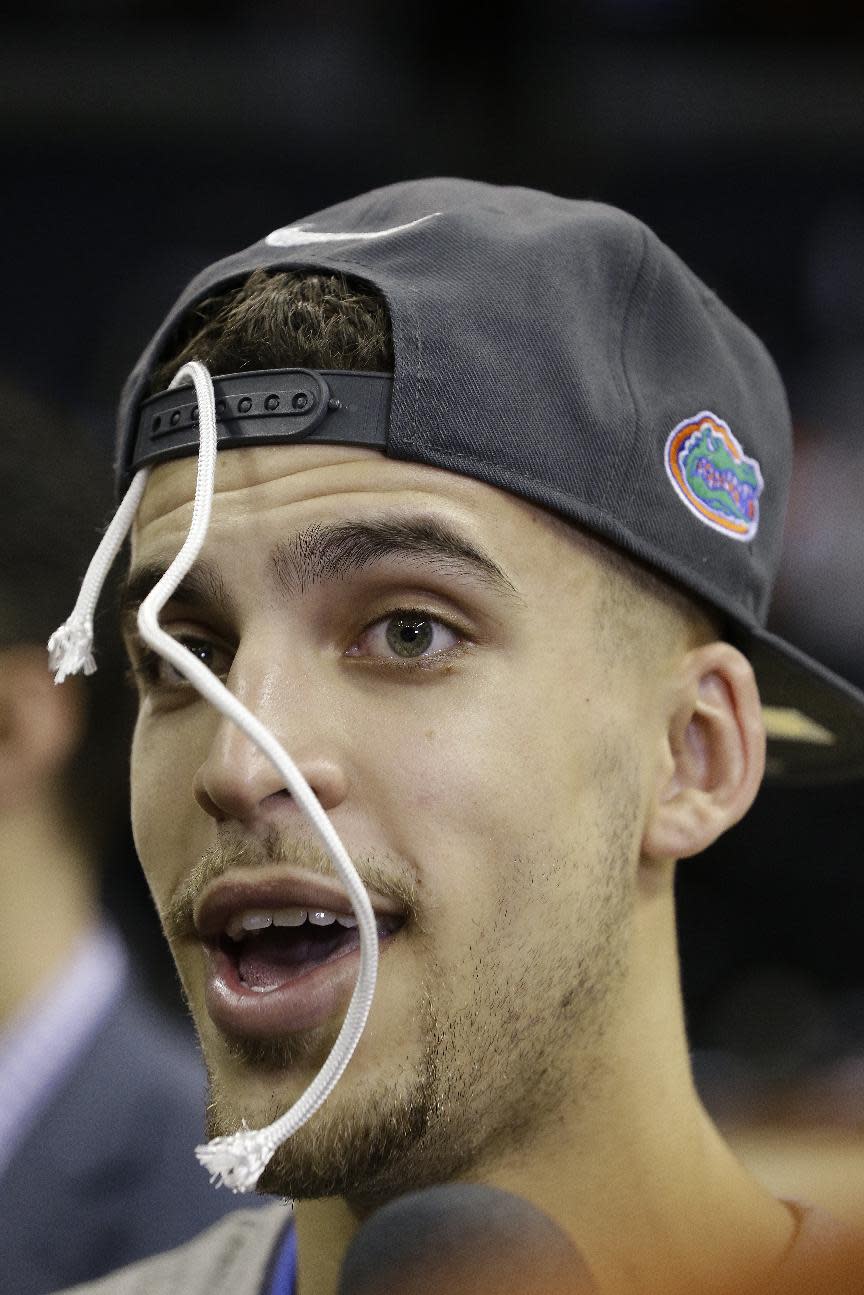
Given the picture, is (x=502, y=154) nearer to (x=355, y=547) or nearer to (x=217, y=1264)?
(x=355, y=547)

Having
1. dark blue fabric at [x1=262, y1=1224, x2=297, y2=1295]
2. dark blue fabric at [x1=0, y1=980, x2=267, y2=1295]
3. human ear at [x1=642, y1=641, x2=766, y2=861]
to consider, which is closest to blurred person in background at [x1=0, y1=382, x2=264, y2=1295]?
dark blue fabric at [x1=0, y1=980, x2=267, y2=1295]

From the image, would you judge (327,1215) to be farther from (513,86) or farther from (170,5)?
(170,5)

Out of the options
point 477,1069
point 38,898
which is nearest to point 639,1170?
point 477,1069

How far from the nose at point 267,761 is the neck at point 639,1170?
10.7 inches

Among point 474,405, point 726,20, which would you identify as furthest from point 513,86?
point 474,405

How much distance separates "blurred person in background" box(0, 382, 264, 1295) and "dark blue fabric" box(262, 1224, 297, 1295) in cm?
11

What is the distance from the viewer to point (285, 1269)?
1.11 meters

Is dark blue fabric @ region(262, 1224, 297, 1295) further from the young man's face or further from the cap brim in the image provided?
the cap brim

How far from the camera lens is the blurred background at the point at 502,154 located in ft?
5.42

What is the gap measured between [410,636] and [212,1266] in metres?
0.59

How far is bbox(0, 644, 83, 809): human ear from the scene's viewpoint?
1284 millimetres

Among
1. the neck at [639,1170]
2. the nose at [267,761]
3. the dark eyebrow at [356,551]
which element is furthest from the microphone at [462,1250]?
the dark eyebrow at [356,551]

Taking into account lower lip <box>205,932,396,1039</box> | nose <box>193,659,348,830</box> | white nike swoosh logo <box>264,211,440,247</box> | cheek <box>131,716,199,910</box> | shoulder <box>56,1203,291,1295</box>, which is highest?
white nike swoosh logo <box>264,211,440,247</box>

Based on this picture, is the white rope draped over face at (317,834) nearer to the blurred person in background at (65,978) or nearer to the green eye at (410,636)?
the green eye at (410,636)
